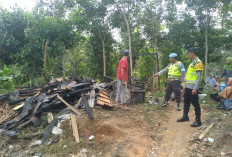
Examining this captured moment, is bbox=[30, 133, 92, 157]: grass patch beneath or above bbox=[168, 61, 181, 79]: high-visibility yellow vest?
beneath

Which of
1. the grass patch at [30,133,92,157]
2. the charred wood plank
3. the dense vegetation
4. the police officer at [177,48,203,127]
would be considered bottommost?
the grass patch at [30,133,92,157]

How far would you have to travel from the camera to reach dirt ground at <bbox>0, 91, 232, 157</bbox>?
3.15m

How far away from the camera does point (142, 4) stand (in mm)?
13438

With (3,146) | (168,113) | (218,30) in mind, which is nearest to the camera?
(3,146)

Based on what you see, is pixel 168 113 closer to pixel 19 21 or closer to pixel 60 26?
pixel 60 26

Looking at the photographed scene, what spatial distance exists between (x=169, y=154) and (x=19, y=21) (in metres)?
11.1

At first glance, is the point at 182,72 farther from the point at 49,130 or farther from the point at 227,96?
the point at 49,130

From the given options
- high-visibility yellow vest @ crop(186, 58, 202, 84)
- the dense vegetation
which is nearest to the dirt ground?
high-visibility yellow vest @ crop(186, 58, 202, 84)

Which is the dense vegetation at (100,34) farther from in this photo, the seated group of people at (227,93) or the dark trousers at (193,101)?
Answer: the dark trousers at (193,101)

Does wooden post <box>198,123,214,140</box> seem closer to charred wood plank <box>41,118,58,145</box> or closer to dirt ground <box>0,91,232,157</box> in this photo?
dirt ground <box>0,91,232,157</box>

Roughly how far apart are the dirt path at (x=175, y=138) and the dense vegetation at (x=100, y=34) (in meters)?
5.45

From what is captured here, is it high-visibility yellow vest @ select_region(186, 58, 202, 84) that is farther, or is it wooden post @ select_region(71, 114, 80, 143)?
high-visibility yellow vest @ select_region(186, 58, 202, 84)

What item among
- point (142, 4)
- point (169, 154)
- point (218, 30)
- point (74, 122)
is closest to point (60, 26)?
point (142, 4)

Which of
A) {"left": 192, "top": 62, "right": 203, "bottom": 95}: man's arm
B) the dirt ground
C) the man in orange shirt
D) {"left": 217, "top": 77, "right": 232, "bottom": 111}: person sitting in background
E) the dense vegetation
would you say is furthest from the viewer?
the dense vegetation
